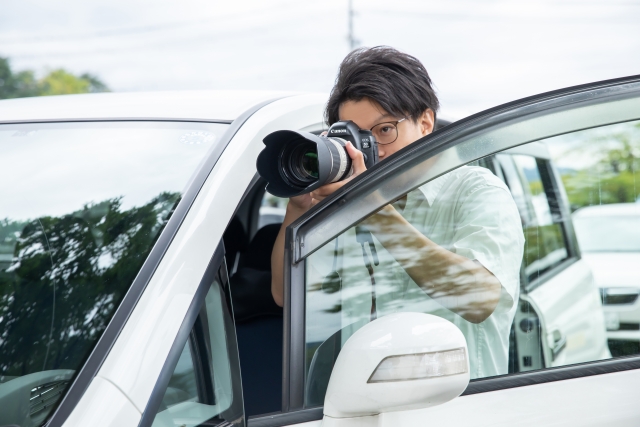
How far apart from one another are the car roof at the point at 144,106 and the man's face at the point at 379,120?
19 centimetres

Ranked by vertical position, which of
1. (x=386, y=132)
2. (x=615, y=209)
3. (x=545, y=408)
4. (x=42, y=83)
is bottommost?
(x=545, y=408)

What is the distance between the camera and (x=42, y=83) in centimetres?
3225

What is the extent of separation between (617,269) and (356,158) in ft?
1.95

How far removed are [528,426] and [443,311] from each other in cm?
23

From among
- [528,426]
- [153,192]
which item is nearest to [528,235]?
[528,426]

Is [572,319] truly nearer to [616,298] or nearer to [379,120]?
[616,298]

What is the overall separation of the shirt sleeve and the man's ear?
369mm

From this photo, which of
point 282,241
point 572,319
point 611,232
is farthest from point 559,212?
point 282,241

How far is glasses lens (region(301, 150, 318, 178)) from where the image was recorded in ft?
3.93

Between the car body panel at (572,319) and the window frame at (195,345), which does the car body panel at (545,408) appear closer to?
the car body panel at (572,319)

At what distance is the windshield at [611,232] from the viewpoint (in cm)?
127

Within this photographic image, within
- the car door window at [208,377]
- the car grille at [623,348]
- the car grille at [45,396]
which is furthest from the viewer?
the car grille at [623,348]

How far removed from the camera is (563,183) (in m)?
1.54

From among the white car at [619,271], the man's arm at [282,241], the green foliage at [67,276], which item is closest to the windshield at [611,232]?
the white car at [619,271]
